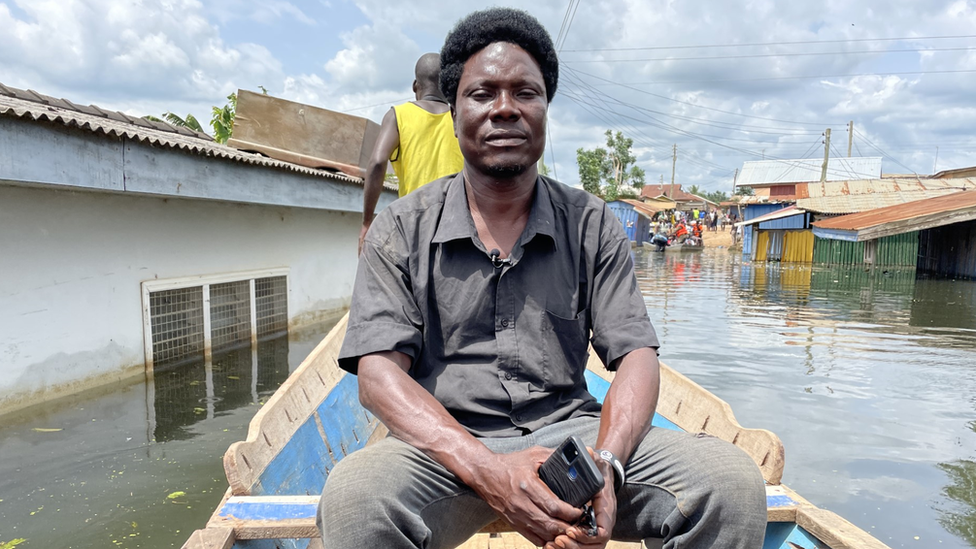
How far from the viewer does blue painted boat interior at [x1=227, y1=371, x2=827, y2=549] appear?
1.87m

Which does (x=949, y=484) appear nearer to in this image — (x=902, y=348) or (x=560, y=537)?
(x=560, y=537)

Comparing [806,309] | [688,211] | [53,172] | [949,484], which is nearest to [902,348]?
[806,309]

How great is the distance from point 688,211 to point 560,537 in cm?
5553

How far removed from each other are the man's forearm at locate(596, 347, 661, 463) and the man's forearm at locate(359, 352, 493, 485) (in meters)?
0.33

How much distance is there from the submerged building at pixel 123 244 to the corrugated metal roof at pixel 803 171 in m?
39.9

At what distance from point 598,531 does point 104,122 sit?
582cm

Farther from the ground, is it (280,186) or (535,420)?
(280,186)

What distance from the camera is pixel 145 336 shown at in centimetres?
621

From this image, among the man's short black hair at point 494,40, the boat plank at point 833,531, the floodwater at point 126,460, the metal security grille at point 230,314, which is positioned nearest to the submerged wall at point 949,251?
the metal security grille at point 230,314

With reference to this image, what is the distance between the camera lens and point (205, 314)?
695 centimetres

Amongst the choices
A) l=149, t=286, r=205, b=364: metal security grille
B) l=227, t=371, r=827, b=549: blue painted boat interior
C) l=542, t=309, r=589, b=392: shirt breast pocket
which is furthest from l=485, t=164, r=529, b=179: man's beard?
l=149, t=286, r=205, b=364: metal security grille

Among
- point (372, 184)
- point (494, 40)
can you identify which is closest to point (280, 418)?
point (372, 184)

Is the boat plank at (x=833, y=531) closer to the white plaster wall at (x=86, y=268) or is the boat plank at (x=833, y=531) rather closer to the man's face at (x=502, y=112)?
the man's face at (x=502, y=112)

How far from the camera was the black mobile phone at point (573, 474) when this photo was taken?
132 cm
